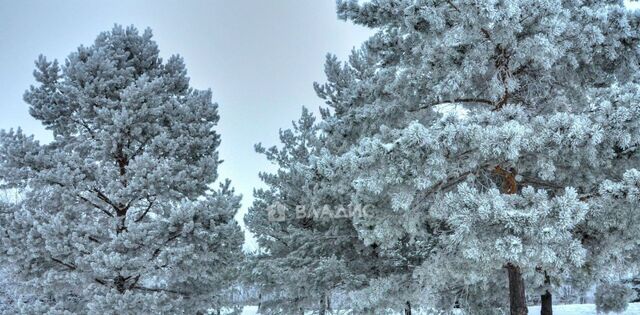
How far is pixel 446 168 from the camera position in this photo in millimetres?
4660

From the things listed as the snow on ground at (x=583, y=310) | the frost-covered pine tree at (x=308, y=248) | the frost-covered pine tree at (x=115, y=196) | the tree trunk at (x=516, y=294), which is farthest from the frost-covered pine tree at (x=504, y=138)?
the snow on ground at (x=583, y=310)

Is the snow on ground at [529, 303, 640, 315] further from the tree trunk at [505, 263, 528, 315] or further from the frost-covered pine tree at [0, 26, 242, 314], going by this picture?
the frost-covered pine tree at [0, 26, 242, 314]

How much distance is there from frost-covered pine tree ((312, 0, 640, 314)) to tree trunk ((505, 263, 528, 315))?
2cm

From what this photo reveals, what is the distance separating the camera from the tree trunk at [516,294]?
5.61 meters

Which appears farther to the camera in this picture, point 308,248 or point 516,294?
point 308,248

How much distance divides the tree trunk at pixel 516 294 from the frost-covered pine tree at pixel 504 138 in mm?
22

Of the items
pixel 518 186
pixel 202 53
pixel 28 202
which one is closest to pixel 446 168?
pixel 518 186

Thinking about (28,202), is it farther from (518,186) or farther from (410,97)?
(518,186)

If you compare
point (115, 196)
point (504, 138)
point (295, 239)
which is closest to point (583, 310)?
point (295, 239)

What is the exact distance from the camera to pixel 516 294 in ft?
18.7

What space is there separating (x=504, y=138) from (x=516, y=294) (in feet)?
8.25

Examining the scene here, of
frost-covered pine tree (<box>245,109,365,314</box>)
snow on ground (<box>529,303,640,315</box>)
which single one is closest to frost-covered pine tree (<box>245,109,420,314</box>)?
frost-covered pine tree (<box>245,109,365,314</box>)

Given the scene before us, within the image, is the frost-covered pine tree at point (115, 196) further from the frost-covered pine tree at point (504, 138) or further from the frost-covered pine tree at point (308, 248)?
the frost-covered pine tree at point (504, 138)

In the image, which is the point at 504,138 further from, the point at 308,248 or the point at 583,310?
the point at 583,310
